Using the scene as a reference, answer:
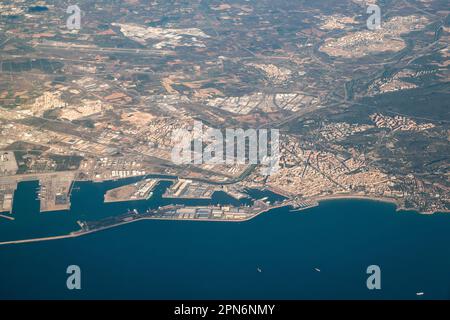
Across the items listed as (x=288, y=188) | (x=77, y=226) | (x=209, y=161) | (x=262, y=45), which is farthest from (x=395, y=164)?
(x=262, y=45)

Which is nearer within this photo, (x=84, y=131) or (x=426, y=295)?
(x=426, y=295)

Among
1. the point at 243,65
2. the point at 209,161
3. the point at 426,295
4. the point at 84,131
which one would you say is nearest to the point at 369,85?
the point at 243,65

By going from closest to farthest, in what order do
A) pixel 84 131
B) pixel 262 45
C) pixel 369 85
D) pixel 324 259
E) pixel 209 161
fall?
pixel 324 259 < pixel 209 161 < pixel 84 131 < pixel 369 85 < pixel 262 45

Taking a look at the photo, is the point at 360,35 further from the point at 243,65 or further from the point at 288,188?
the point at 288,188

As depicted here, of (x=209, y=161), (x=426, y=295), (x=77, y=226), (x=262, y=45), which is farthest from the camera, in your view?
(x=262, y=45)

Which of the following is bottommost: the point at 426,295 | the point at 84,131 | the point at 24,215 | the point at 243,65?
the point at 426,295

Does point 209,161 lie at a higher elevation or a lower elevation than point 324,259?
higher
